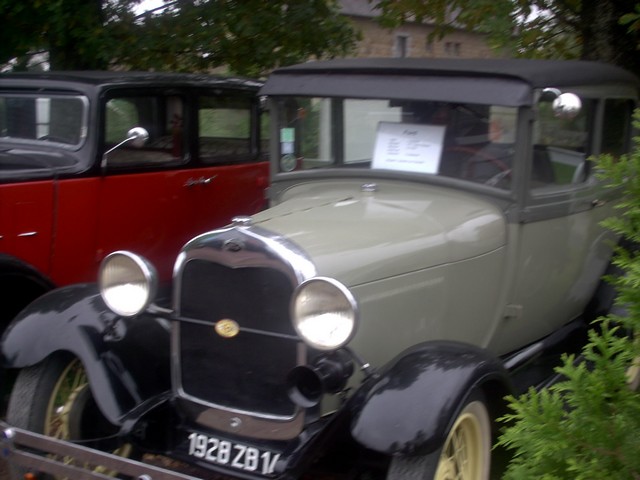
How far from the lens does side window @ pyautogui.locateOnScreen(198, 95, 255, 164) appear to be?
5.55 metres

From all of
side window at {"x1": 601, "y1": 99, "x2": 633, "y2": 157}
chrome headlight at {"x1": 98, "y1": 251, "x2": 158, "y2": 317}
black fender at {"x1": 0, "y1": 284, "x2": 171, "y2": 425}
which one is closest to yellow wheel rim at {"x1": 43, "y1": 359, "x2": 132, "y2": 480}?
black fender at {"x1": 0, "y1": 284, "x2": 171, "y2": 425}

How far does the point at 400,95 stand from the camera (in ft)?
12.0

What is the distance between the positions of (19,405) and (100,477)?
0.69 meters

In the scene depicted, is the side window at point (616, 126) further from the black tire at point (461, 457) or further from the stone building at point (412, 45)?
the stone building at point (412, 45)

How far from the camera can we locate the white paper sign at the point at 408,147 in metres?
3.68

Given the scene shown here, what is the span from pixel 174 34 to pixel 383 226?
4.89 m

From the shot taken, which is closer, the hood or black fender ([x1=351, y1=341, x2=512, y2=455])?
black fender ([x1=351, y1=341, x2=512, y2=455])

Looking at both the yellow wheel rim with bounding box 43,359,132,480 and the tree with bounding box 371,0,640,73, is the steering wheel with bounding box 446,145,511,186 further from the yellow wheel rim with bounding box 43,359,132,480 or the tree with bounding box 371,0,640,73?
the tree with bounding box 371,0,640,73

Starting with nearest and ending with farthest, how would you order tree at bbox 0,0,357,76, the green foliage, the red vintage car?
the green foliage
the red vintage car
tree at bbox 0,0,357,76

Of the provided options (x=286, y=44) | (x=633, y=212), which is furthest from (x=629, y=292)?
(x=286, y=44)

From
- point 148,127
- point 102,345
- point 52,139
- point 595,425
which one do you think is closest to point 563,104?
point 595,425

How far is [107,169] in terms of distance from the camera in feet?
15.8

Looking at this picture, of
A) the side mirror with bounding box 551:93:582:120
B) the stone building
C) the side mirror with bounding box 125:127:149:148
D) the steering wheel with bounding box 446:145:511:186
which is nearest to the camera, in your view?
the side mirror with bounding box 551:93:582:120

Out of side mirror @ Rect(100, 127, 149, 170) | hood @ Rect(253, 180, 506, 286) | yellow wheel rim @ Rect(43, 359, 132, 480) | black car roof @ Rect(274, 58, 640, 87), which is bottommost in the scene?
yellow wheel rim @ Rect(43, 359, 132, 480)
